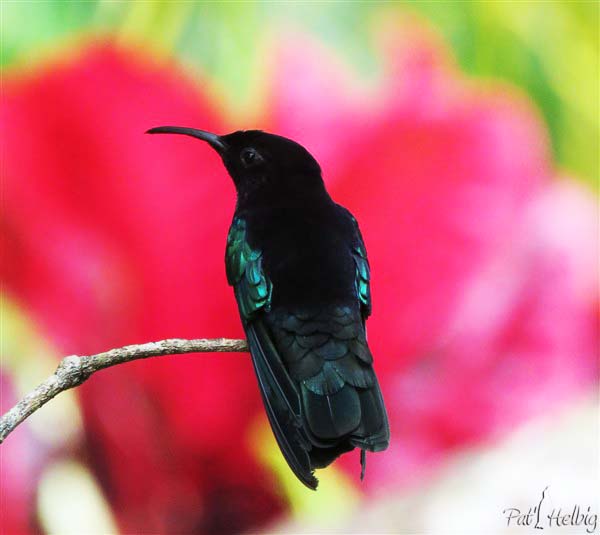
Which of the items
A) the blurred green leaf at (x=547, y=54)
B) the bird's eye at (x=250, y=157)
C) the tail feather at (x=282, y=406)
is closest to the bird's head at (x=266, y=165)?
the bird's eye at (x=250, y=157)

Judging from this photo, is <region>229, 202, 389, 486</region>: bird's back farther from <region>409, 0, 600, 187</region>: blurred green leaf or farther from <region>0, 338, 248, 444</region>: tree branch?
<region>409, 0, 600, 187</region>: blurred green leaf

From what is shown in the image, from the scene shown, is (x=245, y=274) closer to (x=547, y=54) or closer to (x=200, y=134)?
(x=200, y=134)

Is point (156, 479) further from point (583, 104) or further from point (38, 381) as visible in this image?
point (583, 104)

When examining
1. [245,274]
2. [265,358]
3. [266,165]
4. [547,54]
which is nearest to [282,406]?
[265,358]

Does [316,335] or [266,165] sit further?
[266,165]

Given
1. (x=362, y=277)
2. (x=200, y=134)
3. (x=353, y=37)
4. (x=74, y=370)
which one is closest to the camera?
(x=74, y=370)

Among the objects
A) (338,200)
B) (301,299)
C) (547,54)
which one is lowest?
(301,299)
